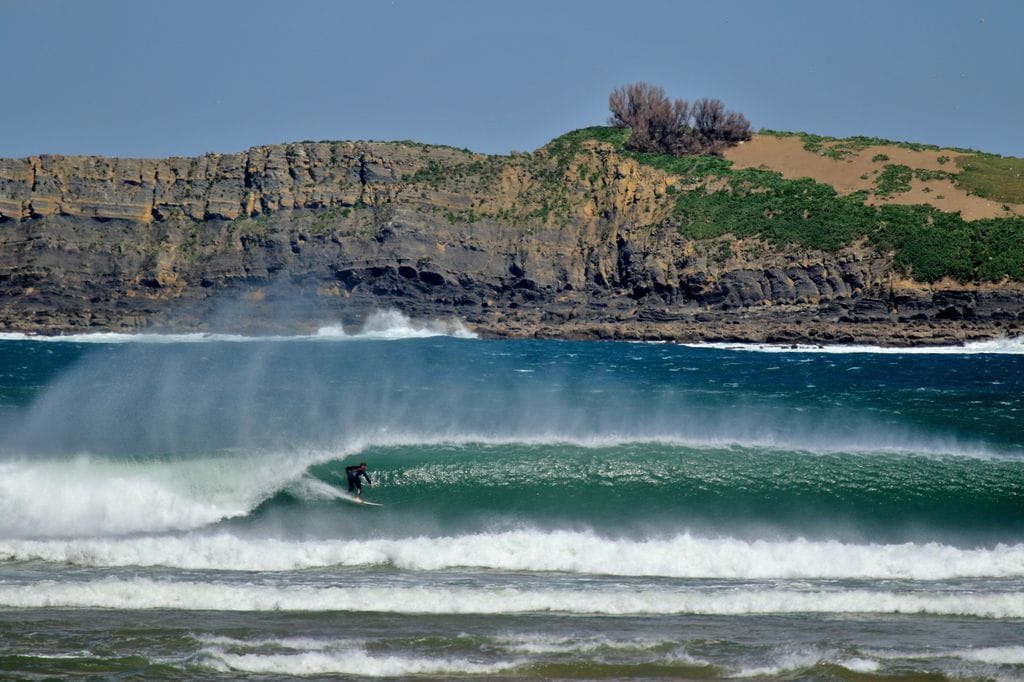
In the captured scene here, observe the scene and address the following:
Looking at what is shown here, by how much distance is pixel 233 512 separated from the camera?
1906 centimetres

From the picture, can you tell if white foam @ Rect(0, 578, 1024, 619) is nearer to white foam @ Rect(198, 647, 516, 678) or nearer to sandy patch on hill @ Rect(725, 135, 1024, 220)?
white foam @ Rect(198, 647, 516, 678)

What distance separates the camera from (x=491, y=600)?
48.3 feet

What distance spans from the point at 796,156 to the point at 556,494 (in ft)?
234

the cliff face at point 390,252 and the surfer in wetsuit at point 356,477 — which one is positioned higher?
the cliff face at point 390,252

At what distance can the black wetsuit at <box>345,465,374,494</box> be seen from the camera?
1973 cm

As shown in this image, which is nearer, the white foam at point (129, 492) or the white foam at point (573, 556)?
the white foam at point (573, 556)

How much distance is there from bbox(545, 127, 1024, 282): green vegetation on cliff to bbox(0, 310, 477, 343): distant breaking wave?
16786 millimetres

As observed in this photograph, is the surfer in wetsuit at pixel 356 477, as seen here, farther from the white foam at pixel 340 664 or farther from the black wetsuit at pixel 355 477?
the white foam at pixel 340 664

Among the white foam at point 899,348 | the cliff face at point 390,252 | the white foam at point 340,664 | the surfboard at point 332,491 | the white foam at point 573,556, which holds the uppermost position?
the cliff face at point 390,252

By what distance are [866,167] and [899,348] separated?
1181 inches

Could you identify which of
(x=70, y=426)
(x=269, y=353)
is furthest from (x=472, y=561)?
(x=269, y=353)

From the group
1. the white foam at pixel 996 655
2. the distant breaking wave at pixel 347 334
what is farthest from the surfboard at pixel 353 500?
the distant breaking wave at pixel 347 334

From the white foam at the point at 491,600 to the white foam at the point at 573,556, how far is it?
1.44 metres

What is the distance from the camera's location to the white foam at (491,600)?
14.5m
